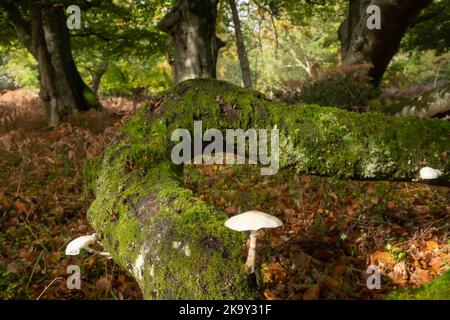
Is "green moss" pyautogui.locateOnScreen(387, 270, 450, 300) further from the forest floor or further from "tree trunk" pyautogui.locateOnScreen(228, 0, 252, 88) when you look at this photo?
"tree trunk" pyautogui.locateOnScreen(228, 0, 252, 88)

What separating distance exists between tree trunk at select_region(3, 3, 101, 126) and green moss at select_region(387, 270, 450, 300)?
1023 centimetres

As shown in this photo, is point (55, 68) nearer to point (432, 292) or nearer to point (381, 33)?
point (381, 33)

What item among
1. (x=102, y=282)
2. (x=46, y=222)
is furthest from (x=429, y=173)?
(x=46, y=222)

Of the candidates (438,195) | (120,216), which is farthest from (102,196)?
(438,195)

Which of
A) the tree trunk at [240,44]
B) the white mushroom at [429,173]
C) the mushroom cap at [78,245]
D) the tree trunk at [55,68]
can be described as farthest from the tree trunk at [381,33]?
the tree trunk at [55,68]

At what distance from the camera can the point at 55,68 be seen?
12.0m

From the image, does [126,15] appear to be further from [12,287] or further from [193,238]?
[193,238]

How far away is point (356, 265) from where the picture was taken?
170 inches

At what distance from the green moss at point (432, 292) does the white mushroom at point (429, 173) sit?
0.71 metres

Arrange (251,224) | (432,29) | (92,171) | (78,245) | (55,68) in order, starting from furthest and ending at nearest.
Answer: (432,29) < (55,68) < (92,171) < (78,245) < (251,224)

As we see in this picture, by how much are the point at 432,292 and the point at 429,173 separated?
2.95 feet

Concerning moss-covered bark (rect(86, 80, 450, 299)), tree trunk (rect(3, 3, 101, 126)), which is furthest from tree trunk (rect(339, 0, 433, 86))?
tree trunk (rect(3, 3, 101, 126))

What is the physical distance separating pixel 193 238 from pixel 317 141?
1654 mm

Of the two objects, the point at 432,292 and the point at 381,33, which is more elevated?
the point at 381,33
